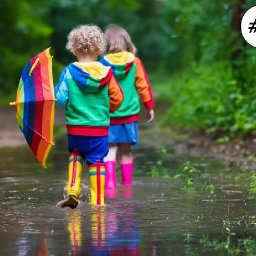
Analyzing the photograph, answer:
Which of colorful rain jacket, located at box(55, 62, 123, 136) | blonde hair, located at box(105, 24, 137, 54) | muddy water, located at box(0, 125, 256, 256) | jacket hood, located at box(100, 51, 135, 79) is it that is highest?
blonde hair, located at box(105, 24, 137, 54)

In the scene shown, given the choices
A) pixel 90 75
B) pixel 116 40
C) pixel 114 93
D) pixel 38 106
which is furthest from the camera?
pixel 116 40

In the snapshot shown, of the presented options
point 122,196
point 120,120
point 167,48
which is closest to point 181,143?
point 120,120

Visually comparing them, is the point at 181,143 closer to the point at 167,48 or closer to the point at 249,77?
the point at 249,77

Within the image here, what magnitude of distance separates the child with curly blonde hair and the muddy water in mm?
289

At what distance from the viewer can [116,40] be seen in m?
9.52

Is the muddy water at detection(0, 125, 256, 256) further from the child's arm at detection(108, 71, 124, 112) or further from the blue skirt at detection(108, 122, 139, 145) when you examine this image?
the child's arm at detection(108, 71, 124, 112)

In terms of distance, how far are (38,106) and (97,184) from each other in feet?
2.90

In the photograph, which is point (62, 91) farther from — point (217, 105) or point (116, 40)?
point (217, 105)

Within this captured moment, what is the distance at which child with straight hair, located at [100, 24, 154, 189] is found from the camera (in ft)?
31.0

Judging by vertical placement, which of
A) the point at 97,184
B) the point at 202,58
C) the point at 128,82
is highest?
the point at 202,58

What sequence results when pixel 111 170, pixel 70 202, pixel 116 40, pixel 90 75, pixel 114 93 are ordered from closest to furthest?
pixel 70 202 < pixel 90 75 < pixel 114 93 < pixel 111 170 < pixel 116 40

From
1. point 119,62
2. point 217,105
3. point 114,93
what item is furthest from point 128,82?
point 217,105

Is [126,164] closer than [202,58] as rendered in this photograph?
Yes

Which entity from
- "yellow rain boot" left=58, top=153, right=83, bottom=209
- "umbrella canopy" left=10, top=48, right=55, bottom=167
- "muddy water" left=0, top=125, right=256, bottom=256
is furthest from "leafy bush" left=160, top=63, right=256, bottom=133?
"umbrella canopy" left=10, top=48, right=55, bottom=167
